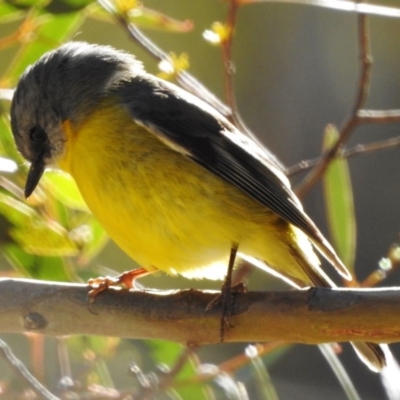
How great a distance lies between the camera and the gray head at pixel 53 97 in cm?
278

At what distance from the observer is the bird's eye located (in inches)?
111

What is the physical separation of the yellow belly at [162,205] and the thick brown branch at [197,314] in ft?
0.49

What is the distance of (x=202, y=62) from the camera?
6703 mm

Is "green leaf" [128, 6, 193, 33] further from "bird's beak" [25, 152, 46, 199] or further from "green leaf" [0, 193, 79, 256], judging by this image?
"green leaf" [0, 193, 79, 256]

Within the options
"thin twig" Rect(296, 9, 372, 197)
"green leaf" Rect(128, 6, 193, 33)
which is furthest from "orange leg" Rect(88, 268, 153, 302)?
"green leaf" Rect(128, 6, 193, 33)

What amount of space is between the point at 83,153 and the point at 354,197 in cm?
342

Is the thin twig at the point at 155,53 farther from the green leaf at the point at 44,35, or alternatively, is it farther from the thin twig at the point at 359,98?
the thin twig at the point at 359,98

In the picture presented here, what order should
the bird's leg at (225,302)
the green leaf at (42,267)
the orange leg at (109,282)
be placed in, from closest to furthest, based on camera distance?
the bird's leg at (225,302) < the orange leg at (109,282) < the green leaf at (42,267)

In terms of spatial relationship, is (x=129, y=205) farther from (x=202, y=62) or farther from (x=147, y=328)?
(x=202, y=62)

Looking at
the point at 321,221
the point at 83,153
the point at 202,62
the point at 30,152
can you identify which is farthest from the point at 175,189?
the point at 202,62

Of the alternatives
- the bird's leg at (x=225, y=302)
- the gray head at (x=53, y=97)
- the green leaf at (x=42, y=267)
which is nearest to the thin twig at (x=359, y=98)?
the bird's leg at (x=225, y=302)

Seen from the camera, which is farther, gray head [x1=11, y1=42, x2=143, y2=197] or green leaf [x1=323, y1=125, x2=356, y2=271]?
green leaf [x1=323, y1=125, x2=356, y2=271]

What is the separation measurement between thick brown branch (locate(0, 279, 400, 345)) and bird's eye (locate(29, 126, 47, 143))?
538 mm

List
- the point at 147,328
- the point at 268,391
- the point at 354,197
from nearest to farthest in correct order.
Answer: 1. the point at 147,328
2. the point at 268,391
3. the point at 354,197
